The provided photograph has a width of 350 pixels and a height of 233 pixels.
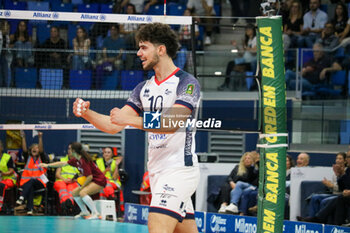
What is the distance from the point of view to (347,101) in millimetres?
13820

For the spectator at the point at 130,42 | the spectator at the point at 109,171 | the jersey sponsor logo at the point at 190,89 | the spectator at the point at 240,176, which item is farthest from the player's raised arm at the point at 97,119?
the spectator at the point at 109,171

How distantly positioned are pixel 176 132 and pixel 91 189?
988 cm

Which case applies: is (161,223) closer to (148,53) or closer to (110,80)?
A: (148,53)

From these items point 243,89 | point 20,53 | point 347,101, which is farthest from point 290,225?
point 20,53

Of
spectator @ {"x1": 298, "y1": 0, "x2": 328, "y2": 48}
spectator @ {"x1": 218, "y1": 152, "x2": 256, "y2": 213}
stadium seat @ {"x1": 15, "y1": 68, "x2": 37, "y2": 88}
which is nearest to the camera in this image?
spectator @ {"x1": 218, "y1": 152, "x2": 256, "y2": 213}

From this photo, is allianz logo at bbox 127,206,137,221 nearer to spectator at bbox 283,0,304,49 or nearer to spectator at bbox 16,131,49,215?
spectator at bbox 16,131,49,215

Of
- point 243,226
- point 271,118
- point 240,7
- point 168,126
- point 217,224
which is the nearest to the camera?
point 168,126

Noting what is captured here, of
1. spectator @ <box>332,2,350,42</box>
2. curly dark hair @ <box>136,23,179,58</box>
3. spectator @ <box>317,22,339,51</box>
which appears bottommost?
curly dark hair @ <box>136,23,179,58</box>

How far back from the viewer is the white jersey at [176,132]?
554cm

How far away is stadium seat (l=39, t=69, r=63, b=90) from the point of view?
13.8m

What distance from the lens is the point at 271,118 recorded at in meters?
7.20

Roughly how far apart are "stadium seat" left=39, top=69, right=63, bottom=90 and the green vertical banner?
24.1 ft

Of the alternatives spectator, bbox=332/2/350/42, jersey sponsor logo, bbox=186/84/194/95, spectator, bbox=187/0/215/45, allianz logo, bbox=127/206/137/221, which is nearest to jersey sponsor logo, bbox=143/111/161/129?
jersey sponsor logo, bbox=186/84/194/95

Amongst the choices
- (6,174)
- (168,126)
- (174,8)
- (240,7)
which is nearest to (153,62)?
(168,126)
